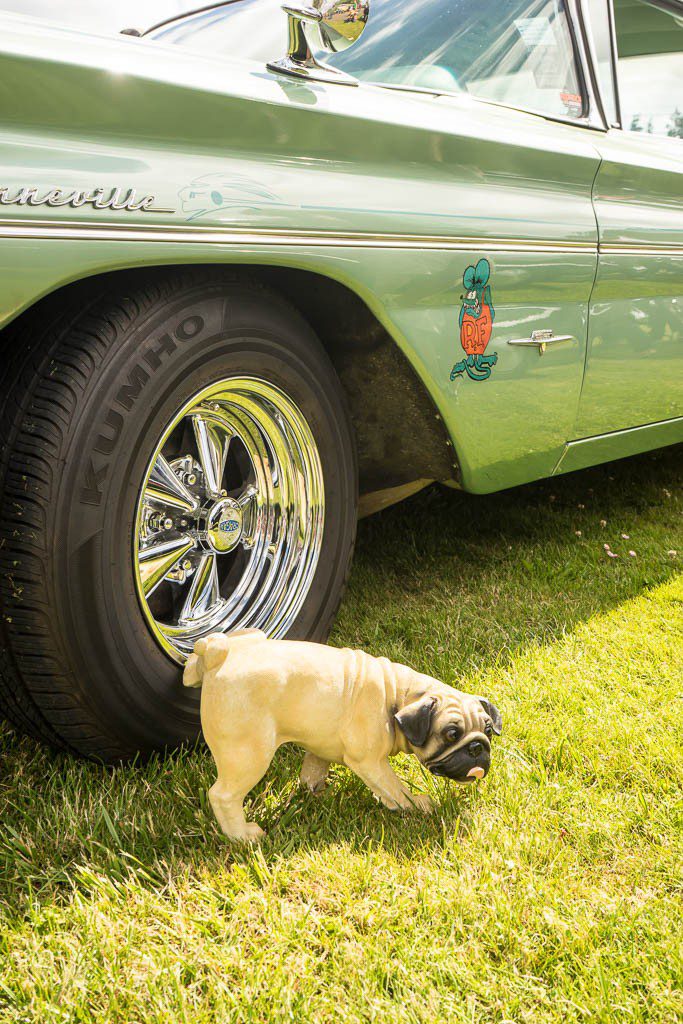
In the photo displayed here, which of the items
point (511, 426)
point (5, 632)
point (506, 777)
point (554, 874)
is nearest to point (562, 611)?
point (511, 426)

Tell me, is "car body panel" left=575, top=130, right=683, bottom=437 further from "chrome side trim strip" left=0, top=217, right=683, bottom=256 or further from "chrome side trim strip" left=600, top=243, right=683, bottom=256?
"chrome side trim strip" left=0, top=217, right=683, bottom=256

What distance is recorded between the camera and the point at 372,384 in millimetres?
2258

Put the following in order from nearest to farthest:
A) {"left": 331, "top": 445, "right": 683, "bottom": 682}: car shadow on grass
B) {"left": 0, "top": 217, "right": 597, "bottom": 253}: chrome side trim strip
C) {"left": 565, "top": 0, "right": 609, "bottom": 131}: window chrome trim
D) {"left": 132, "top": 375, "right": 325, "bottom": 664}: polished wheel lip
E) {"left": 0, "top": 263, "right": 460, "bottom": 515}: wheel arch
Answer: {"left": 0, "top": 217, "right": 597, "bottom": 253}: chrome side trim strip
{"left": 132, "top": 375, "right": 325, "bottom": 664}: polished wheel lip
{"left": 0, "top": 263, "right": 460, "bottom": 515}: wheel arch
{"left": 331, "top": 445, "right": 683, "bottom": 682}: car shadow on grass
{"left": 565, "top": 0, "right": 609, "bottom": 131}: window chrome trim

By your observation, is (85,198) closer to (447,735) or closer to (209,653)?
(209,653)

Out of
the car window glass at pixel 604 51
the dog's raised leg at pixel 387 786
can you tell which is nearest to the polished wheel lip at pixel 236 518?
the dog's raised leg at pixel 387 786

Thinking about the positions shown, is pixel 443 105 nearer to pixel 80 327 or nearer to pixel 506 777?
pixel 80 327

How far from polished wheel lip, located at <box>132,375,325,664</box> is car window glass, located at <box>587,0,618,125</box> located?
1713mm

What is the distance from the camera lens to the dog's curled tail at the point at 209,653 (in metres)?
1.67

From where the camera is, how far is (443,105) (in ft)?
7.34

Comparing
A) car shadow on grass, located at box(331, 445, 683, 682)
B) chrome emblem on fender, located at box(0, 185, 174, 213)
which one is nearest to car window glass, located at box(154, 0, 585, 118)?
chrome emblem on fender, located at box(0, 185, 174, 213)

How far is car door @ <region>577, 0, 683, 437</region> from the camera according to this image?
269cm

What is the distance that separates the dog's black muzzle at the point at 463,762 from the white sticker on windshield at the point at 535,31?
2151mm

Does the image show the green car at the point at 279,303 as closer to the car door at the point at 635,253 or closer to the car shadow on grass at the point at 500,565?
the car door at the point at 635,253

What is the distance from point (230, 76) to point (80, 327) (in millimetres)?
560
